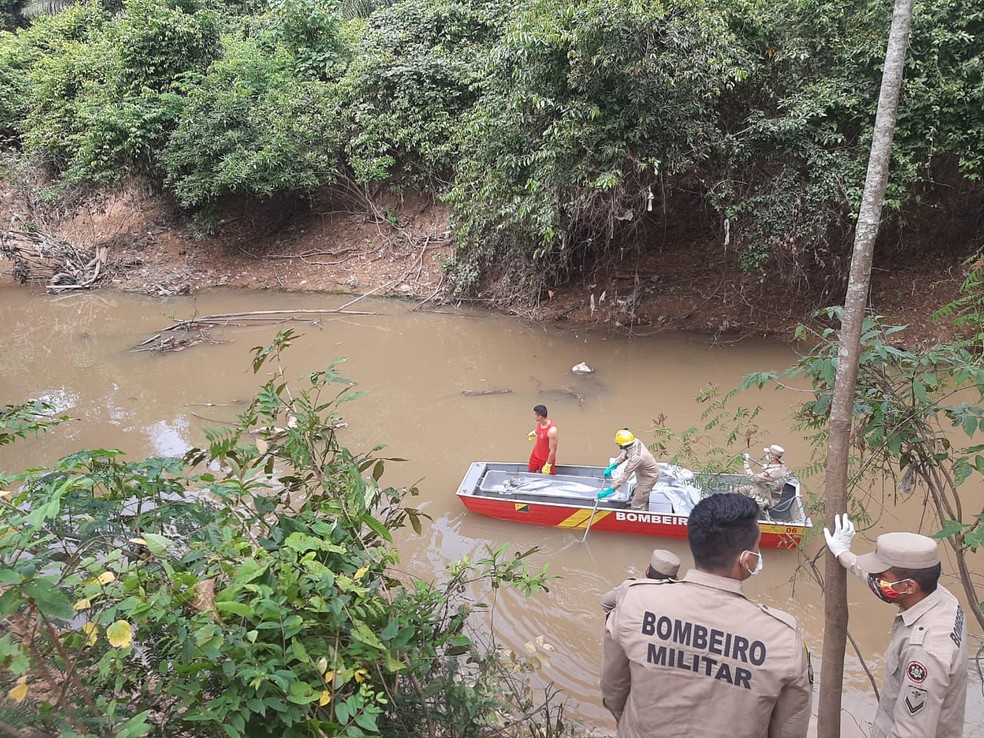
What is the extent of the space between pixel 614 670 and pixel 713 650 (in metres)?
0.38

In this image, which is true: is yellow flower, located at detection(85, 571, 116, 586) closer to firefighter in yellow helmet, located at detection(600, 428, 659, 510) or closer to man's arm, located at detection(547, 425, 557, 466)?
firefighter in yellow helmet, located at detection(600, 428, 659, 510)

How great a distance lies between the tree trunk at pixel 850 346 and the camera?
9.57 ft

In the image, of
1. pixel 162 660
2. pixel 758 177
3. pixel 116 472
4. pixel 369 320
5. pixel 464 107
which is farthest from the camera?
pixel 464 107

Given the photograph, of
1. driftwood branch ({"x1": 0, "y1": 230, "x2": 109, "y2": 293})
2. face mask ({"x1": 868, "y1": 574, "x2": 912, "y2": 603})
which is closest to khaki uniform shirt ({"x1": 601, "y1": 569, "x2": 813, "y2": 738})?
face mask ({"x1": 868, "y1": 574, "x2": 912, "y2": 603})

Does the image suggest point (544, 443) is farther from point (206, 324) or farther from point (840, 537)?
point (206, 324)

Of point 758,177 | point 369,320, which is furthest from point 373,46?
point 758,177

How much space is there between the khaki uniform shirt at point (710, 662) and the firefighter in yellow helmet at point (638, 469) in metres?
4.89

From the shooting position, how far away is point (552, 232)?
10766 mm

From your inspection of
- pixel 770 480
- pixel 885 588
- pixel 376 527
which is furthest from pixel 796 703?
pixel 770 480

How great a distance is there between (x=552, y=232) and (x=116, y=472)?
351 inches

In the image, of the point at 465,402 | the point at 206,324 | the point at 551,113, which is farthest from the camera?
the point at 206,324

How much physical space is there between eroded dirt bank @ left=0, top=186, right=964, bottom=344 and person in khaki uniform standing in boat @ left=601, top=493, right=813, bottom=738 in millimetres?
11241

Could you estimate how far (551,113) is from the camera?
10820 mm

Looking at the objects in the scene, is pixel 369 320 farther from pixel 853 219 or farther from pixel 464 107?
pixel 853 219
